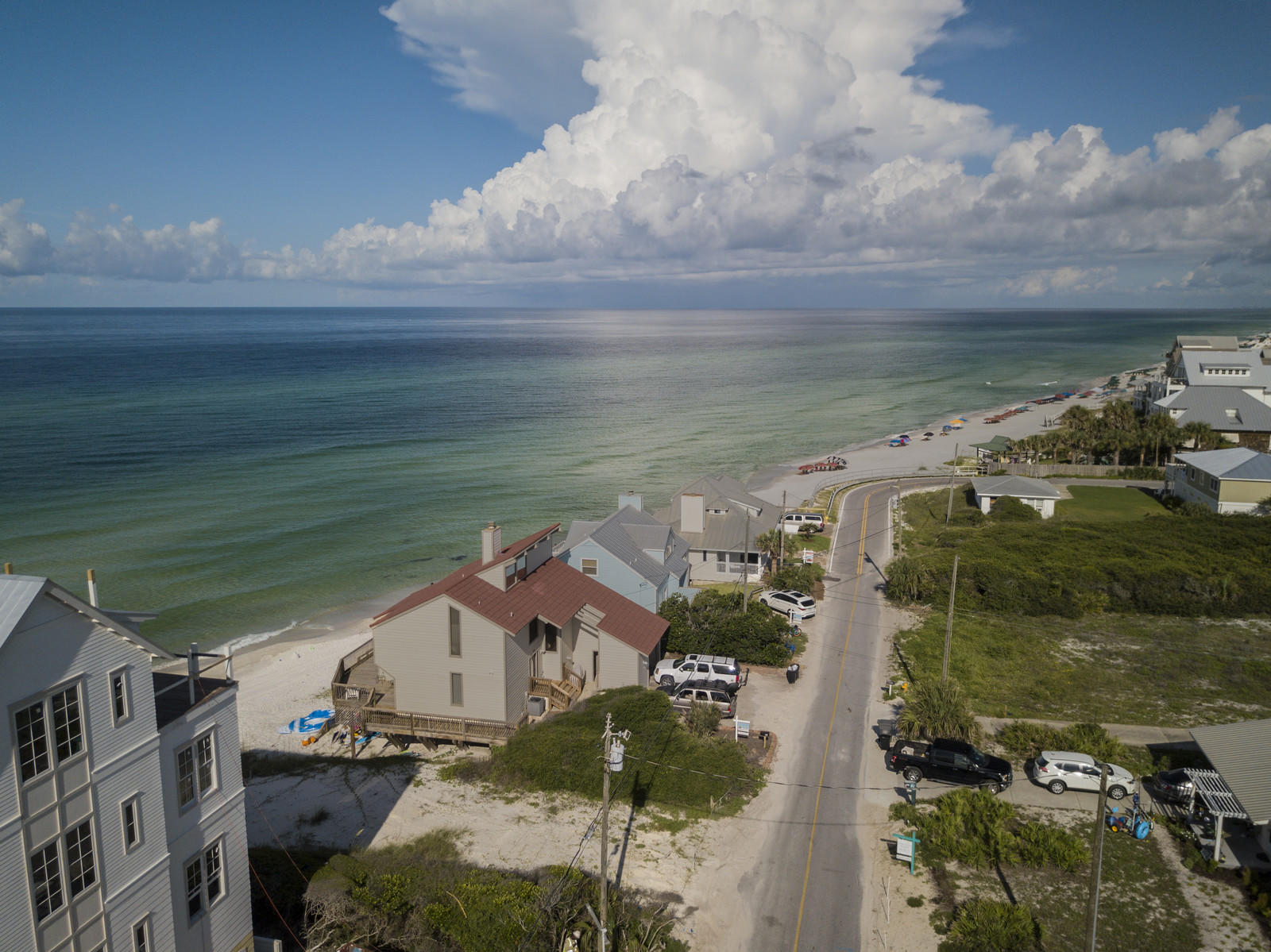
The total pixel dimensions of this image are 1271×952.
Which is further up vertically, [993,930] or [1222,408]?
[1222,408]

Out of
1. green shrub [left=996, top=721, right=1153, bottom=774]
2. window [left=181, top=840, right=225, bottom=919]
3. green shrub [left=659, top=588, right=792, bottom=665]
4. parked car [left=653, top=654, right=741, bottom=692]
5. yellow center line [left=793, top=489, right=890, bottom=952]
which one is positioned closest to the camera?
window [left=181, top=840, right=225, bottom=919]

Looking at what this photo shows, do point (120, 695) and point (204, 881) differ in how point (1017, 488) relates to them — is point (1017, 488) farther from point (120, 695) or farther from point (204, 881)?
point (120, 695)

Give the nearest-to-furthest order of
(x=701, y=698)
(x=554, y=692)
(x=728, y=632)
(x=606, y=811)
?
(x=606, y=811)
(x=554, y=692)
(x=701, y=698)
(x=728, y=632)

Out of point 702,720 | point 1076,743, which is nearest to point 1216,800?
point 1076,743

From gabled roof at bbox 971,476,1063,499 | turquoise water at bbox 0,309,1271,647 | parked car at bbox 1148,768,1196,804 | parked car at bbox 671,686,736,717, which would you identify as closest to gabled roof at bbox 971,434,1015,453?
gabled roof at bbox 971,476,1063,499

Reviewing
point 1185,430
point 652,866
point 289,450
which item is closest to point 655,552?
point 652,866

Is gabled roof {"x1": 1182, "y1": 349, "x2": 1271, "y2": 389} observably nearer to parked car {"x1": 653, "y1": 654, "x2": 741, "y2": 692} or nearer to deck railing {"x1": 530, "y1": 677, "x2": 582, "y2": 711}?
Answer: parked car {"x1": 653, "y1": 654, "x2": 741, "y2": 692}

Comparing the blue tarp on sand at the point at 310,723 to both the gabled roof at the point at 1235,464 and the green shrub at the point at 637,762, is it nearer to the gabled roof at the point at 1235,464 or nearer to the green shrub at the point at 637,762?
the green shrub at the point at 637,762
